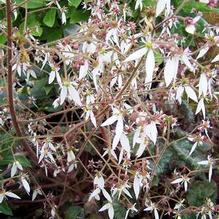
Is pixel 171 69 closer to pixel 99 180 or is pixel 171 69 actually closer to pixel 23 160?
pixel 99 180

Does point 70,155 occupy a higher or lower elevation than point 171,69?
lower

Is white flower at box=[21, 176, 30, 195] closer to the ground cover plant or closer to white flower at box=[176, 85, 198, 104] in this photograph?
A: the ground cover plant

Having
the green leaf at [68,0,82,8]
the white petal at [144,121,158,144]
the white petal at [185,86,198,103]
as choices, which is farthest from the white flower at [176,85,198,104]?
the green leaf at [68,0,82,8]

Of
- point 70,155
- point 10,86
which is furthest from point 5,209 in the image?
point 10,86

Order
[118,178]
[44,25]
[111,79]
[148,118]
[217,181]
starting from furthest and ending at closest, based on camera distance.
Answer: [44,25], [217,181], [111,79], [118,178], [148,118]

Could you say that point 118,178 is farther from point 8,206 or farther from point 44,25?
point 44,25

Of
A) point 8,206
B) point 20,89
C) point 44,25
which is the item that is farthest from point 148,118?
point 44,25

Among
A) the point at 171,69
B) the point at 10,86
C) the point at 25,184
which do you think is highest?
the point at 171,69

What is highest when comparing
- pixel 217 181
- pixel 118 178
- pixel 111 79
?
pixel 111 79
